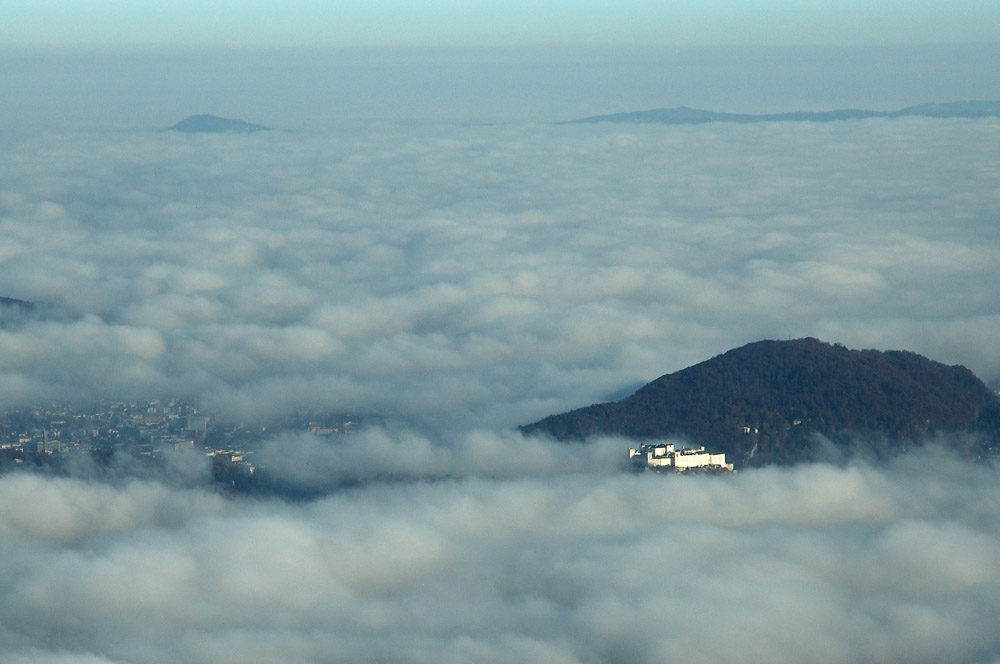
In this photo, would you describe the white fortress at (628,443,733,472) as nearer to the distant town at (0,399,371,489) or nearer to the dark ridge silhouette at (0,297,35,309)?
the distant town at (0,399,371,489)

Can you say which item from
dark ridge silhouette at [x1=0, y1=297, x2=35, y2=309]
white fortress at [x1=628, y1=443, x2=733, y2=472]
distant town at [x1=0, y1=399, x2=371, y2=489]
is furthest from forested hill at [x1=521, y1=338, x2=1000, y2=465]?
dark ridge silhouette at [x1=0, y1=297, x2=35, y2=309]

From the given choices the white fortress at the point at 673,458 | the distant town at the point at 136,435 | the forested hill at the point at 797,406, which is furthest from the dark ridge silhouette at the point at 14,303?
the white fortress at the point at 673,458

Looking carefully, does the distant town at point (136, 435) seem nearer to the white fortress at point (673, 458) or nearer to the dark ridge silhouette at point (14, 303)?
the white fortress at point (673, 458)

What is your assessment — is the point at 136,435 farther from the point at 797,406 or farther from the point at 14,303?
the point at 14,303

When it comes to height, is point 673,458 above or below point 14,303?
above

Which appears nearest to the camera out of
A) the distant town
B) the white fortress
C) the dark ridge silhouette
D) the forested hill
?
the white fortress

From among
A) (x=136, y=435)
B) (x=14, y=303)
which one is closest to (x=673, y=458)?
(x=136, y=435)
